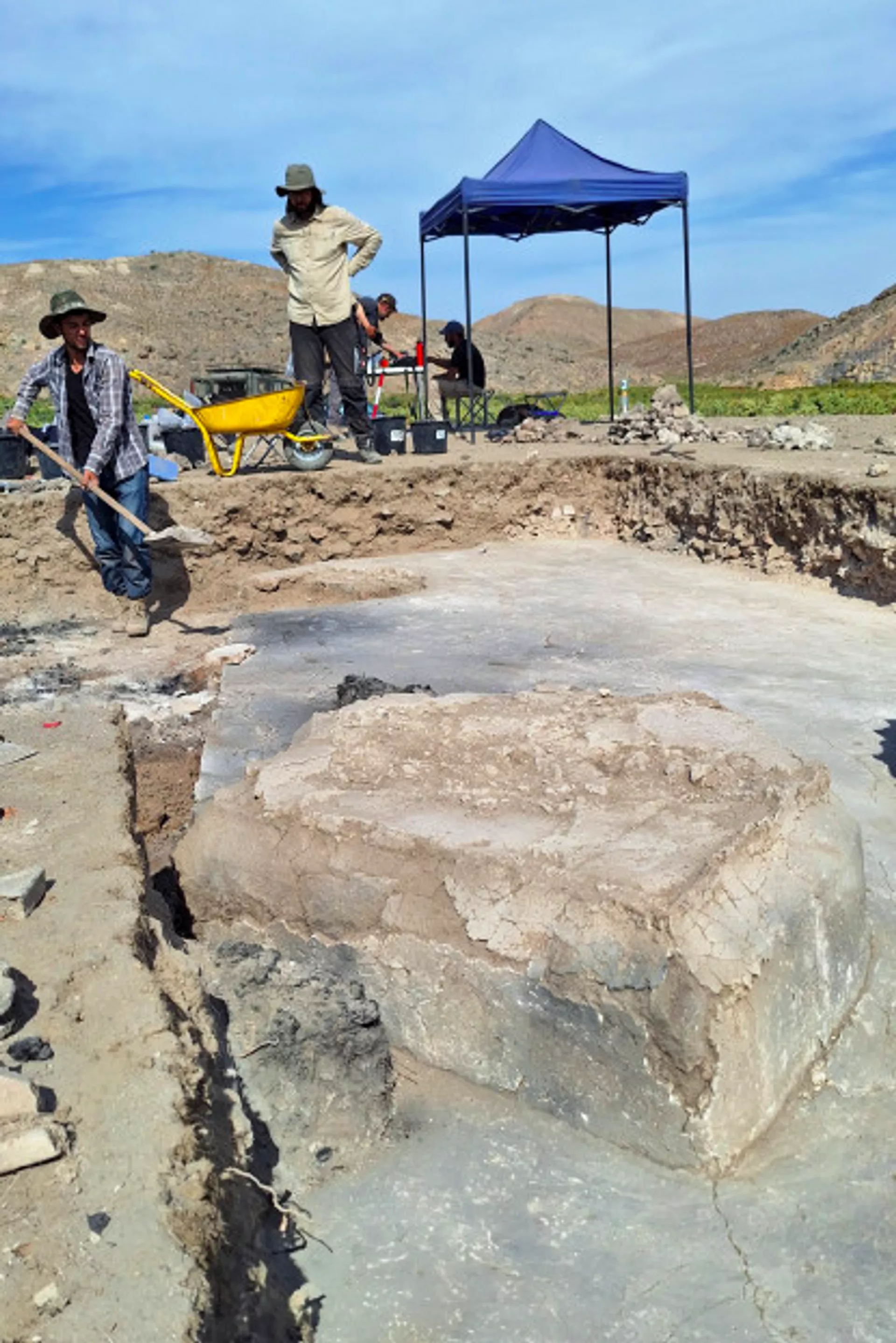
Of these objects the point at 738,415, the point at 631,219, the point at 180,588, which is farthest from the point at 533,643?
the point at 738,415

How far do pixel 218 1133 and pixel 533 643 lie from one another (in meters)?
4.12

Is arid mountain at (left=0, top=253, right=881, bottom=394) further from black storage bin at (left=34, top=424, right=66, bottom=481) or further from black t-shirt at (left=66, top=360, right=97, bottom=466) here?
black t-shirt at (left=66, top=360, right=97, bottom=466)

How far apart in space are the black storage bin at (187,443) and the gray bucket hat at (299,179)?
2031 millimetres

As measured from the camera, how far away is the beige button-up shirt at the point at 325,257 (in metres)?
8.97

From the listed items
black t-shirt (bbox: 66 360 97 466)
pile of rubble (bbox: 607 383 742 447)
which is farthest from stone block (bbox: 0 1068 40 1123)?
pile of rubble (bbox: 607 383 742 447)

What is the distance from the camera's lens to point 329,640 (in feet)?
21.5

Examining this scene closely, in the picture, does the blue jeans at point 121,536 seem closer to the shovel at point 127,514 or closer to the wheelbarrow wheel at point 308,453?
the shovel at point 127,514

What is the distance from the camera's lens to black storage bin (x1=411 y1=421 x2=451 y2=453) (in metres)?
Result: 10.5

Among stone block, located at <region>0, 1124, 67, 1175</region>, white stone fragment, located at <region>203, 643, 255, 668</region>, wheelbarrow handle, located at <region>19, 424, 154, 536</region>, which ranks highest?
wheelbarrow handle, located at <region>19, 424, 154, 536</region>

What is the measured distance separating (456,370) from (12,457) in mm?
5720

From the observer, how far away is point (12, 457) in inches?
359

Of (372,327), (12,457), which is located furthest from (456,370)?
(12,457)

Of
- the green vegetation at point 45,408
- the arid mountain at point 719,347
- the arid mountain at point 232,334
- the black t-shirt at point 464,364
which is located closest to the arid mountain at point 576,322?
the arid mountain at point 719,347

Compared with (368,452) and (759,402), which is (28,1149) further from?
(759,402)
